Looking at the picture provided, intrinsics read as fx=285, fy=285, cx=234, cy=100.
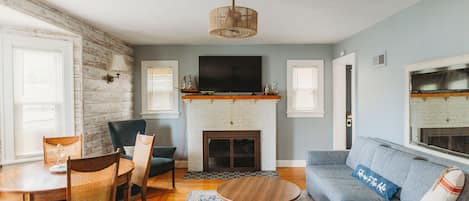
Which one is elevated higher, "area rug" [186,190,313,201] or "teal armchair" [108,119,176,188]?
"teal armchair" [108,119,176,188]

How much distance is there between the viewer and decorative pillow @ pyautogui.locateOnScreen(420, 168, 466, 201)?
5.83ft

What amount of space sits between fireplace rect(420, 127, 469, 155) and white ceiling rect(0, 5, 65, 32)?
13.5 ft

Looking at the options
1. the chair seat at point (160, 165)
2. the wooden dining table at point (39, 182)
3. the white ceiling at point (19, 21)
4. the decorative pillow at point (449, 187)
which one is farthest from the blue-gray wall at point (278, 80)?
the decorative pillow at point (449, 187)

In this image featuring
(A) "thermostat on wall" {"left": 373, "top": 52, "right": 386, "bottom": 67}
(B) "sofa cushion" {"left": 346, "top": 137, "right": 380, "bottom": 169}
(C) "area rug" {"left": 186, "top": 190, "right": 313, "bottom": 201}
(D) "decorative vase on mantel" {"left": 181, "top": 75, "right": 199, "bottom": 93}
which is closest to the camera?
(B) "sofa cushion" {"left": 346, "top": 137, "right": 380, "bottom": 169}

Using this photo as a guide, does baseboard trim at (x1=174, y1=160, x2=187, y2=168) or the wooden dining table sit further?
baseboard trim at (x1=174, y1=160, x2=187, y2=168)

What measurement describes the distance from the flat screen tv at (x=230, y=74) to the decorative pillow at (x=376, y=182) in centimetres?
266

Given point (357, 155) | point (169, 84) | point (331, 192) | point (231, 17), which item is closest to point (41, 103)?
point (169, 84)

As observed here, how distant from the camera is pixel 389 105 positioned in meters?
3.51

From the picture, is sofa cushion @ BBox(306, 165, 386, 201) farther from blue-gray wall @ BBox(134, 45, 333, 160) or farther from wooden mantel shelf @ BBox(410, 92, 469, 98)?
blue-gray wall @ BBox(134, 45, 333, 160)

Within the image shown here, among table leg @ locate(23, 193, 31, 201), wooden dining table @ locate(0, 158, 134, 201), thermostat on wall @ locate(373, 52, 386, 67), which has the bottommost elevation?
table leg @ locate(23, 193, 31, 201)

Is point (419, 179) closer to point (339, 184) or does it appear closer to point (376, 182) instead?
point (376, 182)

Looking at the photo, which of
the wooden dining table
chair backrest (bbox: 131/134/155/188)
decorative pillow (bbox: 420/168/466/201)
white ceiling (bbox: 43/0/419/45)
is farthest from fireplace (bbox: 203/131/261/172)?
decorative pillow (bbox: 420/168/466/201)

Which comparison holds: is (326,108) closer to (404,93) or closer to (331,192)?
(404,93)

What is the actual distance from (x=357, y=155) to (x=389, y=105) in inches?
28.7
